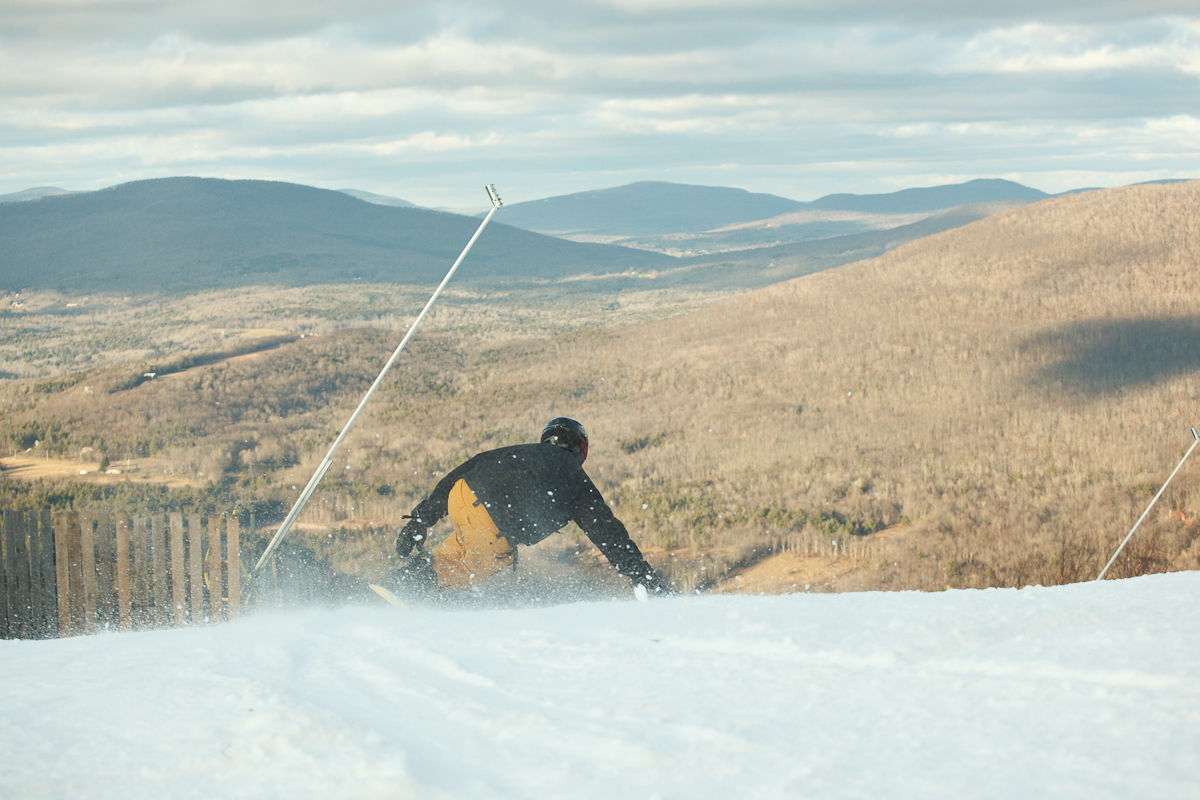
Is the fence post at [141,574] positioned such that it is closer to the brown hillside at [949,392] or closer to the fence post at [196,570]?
the fence post at [196,570]

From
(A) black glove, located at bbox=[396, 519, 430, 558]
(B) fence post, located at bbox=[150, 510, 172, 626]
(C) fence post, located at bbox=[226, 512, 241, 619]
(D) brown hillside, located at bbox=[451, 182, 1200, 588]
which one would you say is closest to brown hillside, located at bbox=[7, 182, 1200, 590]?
(D) brown hillside, located at bbox=[451, 182, 1200, 588]

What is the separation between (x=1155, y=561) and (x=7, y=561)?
35.2 ft

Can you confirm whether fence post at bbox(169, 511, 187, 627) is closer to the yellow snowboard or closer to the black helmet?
the yellow snowboard

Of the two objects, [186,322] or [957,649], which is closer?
[957,649]

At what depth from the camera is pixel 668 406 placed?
81.9 feet

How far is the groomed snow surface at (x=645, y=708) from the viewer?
7.64 ft

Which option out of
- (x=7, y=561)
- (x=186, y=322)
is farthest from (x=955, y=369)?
(x=186, y=322)

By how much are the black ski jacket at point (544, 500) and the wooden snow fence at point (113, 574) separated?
2384mm

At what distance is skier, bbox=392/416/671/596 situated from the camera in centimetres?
497

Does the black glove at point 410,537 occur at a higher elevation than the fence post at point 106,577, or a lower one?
higher

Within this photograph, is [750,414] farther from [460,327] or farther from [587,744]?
[460,327]

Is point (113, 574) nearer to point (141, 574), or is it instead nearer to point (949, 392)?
point (141, 574)

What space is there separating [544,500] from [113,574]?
137 inches

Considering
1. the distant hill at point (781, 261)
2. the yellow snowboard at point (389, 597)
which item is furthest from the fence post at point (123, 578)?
the distant hill at point (781, 261)
